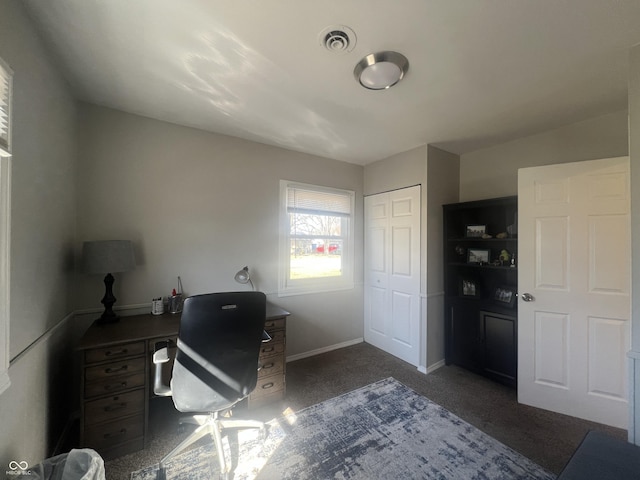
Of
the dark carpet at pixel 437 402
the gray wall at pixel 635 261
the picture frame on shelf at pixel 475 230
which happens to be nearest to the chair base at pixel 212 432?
the dark carpet at pixel 437 402

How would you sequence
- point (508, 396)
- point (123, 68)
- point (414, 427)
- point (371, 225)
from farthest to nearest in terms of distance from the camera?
point (371, 225), point (508, 396), point (414, 427), point (123, 68)

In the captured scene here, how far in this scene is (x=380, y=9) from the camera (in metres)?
1.20

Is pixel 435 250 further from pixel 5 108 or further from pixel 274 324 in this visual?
pixel 5 108

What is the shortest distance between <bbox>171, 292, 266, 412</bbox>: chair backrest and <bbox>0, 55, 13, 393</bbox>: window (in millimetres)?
668

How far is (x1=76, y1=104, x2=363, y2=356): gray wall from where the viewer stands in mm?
2064

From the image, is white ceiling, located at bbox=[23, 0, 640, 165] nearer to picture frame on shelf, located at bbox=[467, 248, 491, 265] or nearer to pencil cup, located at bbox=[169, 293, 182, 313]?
picture frame on shelf, located at bbox=[467, 248, 491, 265]

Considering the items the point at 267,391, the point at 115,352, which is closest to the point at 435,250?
the point at 267,391

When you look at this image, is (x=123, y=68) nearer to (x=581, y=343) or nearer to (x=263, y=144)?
(x=263, y=144)

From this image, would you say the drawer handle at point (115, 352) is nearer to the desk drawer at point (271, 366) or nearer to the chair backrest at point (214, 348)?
the chair backrest at point (214, 348)

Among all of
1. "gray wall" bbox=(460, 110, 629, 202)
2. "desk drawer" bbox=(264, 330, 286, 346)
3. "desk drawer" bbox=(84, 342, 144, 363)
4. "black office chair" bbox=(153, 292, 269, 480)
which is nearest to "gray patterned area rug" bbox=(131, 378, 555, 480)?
"black office chair" bbox=(153, 292, 269, 480)

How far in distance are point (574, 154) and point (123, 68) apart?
3.87 meters

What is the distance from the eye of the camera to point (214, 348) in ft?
4.83

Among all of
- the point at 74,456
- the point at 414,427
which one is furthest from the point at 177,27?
the point at 414,427

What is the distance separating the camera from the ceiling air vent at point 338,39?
1316 millimetres
